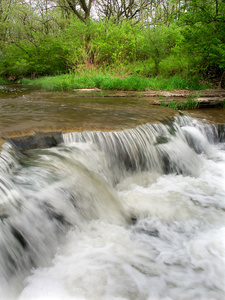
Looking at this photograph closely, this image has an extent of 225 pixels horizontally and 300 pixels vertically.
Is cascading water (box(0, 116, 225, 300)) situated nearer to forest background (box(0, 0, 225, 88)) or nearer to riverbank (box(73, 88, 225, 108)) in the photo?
riverbank (box(73, 88, 225, 108))

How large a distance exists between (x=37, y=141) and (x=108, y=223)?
1559 mm

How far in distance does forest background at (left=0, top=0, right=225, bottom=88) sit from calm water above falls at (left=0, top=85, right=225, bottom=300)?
5541mm

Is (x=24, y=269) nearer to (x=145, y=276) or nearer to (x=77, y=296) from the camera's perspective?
(x=77, y=296)

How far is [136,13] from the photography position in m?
24.0

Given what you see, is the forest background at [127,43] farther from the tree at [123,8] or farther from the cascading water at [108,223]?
the cascading water at [108,223]

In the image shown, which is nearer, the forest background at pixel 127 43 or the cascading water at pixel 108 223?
the cascading water at pixel 108 223

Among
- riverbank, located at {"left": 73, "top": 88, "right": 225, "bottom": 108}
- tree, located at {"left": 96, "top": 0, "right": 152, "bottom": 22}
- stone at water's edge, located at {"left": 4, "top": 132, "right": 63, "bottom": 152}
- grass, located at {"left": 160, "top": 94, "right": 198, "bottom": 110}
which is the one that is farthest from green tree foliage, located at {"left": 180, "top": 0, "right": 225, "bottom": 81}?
tree, located at {"left": 96, "top": 0, "right": 152, "bottom": 22}

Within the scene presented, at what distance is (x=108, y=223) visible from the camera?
2.64m

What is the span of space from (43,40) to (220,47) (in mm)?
16845

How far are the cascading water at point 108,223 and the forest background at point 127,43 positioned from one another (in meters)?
5.50

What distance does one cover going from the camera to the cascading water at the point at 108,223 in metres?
1.84

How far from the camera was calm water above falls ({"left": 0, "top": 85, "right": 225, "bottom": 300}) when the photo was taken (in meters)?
1.84

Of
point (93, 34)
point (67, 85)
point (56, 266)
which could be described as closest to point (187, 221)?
point (56, 266)

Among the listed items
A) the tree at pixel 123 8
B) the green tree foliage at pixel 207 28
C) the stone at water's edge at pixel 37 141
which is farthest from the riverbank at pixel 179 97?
the tree at pixel 123 8
